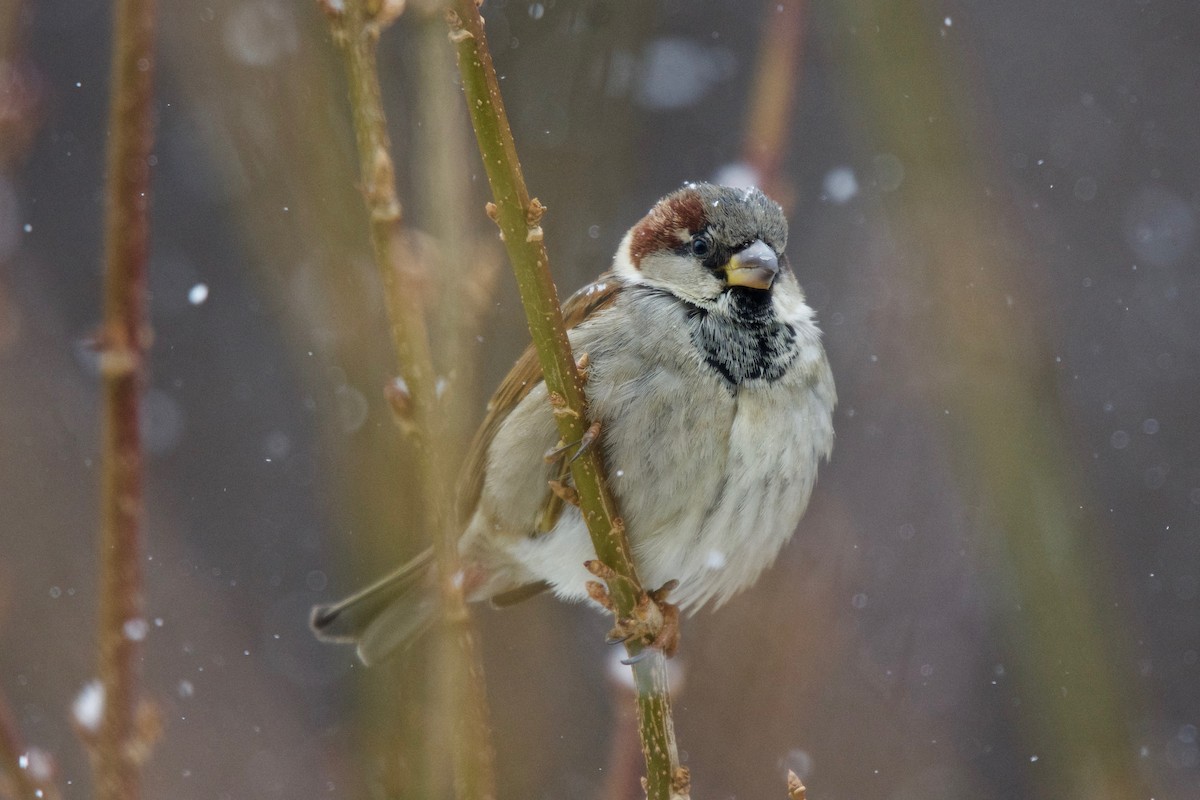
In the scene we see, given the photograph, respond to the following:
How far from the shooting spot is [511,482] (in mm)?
2195

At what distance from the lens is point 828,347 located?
3711 millimetres

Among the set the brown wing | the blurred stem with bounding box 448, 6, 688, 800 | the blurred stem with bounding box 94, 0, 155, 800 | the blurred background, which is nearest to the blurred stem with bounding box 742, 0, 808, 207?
the blurred background

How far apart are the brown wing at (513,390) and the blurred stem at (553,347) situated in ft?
1.68

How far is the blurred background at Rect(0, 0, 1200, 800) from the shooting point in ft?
6.34

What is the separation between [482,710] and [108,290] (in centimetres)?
58

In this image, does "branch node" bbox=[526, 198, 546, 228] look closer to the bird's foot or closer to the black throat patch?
the bird's foot

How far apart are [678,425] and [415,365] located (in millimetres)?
879

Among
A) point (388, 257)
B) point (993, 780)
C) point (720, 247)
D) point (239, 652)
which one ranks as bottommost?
point (993, 780)

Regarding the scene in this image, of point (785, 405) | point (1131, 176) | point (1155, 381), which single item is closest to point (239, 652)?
point (785, 405)

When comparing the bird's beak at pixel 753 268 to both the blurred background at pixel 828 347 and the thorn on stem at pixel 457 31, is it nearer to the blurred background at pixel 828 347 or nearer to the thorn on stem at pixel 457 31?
the blurred background at pixel 828 347

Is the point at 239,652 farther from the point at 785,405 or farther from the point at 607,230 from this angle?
the point at 785,405

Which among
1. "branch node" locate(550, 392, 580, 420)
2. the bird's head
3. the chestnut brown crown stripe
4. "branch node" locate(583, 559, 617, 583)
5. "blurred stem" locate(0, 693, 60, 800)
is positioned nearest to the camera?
"blurred stem" locate(0, 693, 60, 800)

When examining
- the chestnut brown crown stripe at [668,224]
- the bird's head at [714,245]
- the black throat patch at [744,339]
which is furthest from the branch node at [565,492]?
the chestnut brown crown stripe at [668,224]

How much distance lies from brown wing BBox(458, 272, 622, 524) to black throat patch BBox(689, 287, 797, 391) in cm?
20
